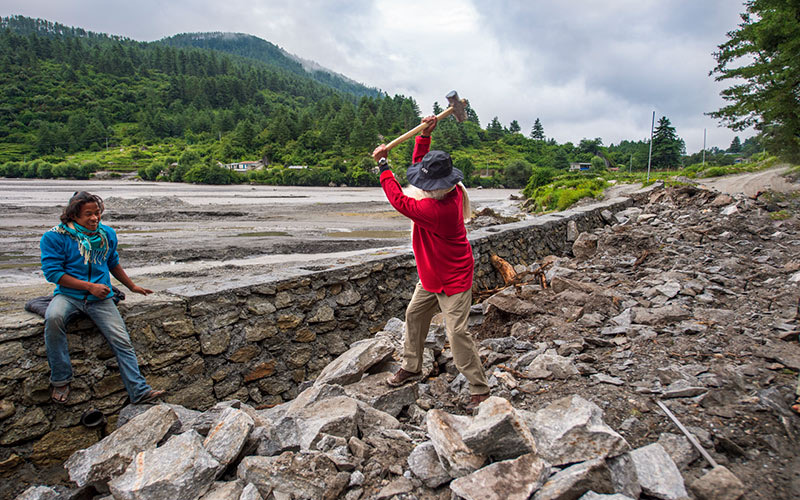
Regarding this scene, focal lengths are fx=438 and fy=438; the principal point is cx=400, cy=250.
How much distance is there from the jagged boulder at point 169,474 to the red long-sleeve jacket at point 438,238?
174 centimetres

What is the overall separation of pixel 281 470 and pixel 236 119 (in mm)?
120577

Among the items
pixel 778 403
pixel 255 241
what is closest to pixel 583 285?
pixel 778 403

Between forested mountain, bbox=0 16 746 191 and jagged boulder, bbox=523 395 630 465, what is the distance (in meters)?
59.0

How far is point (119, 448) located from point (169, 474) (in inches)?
23.2

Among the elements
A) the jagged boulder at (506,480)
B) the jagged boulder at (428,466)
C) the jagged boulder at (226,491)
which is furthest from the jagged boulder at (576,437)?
the jagged boulder at (226,491)

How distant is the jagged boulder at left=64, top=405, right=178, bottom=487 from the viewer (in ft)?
8.00

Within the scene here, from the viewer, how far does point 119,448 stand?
253 cm

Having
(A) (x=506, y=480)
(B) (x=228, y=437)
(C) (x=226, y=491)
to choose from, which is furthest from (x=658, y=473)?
(B) (x=228, y=437)

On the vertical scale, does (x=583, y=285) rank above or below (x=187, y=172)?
below

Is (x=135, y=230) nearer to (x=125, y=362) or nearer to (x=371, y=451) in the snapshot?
(x=125, y=362)

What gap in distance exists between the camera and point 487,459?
2166mm

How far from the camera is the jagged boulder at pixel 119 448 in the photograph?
8.00 feet

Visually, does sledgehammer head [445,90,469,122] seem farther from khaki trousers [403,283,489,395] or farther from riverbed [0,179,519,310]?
riverbed [0,179,519,310]

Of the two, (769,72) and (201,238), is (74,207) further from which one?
(769,72)
